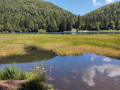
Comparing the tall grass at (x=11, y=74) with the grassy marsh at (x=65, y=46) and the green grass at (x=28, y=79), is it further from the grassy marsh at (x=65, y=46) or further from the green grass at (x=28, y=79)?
the grassy marsh at (x=65, y=46)

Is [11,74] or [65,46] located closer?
[11,74]

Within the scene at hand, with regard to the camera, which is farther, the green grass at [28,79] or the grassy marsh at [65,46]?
the grassy marsh at [65,46]

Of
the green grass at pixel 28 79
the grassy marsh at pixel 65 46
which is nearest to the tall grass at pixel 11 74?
the green grass at pixel 28 79

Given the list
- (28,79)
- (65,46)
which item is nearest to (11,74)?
(28,79)

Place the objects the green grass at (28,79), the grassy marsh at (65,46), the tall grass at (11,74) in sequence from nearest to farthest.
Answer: the green grass at (28,79), the tall grass at (11,74), the grassy marsh at (65,46)

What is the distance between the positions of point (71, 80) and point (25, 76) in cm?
433

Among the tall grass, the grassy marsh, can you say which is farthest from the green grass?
the grassy marsh

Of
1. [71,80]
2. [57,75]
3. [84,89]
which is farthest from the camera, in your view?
[57,75]

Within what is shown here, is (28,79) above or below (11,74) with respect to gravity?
below

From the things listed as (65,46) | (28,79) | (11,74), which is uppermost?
(11,74)

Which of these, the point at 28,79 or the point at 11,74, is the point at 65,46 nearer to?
the point at 11,74

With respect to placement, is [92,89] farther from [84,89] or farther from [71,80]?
[71,80]

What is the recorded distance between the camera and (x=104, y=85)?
32.6ft

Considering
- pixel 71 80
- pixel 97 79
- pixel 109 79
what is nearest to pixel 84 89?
pixel 71 80
